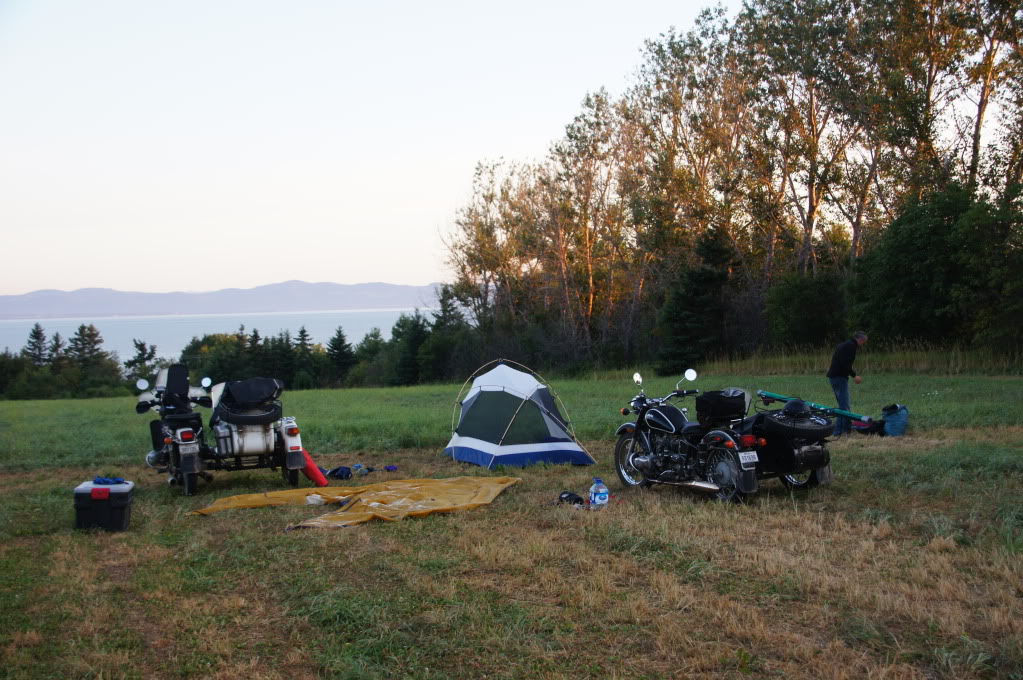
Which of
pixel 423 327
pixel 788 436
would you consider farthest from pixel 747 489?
pixel 423 327

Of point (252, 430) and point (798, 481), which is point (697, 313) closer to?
point (798, 481)

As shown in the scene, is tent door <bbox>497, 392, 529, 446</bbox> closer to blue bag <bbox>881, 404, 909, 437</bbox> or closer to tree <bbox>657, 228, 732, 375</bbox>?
blue bag <bbox>881, 404, 909, 437</bbox>

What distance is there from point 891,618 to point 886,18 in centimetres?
2836

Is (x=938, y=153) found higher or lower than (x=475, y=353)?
higher

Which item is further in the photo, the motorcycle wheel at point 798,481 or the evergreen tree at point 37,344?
the evergreen tree at point 37,344

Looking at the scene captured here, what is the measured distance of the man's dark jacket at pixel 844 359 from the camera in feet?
41.7

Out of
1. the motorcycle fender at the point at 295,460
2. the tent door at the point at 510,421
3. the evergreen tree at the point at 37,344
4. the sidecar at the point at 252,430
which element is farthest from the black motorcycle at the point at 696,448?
the evergreen tree at the point at 37,344

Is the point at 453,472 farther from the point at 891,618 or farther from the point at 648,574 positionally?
the point at 891,618

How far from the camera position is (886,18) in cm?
2797

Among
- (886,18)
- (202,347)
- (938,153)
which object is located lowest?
(202,347)

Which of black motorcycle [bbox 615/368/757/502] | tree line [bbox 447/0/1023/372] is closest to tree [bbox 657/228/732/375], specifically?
tree line [bbox 447/0/1023/372]

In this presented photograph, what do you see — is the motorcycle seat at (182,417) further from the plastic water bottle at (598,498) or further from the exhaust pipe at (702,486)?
the exhaust pipe at (702,486)

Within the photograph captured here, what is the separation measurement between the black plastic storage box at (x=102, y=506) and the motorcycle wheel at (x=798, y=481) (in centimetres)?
621

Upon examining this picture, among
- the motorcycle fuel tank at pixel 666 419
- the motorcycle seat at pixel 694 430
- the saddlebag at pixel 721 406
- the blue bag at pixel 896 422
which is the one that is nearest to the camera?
the saddlebag at pixel 721 406
